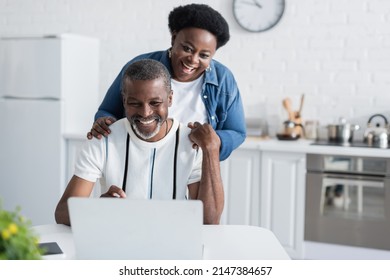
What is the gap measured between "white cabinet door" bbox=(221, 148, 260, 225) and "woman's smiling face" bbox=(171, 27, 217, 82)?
5.11 ft

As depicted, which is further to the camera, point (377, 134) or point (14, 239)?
point (377, 134)

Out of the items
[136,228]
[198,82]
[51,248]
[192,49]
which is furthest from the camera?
[198,82]

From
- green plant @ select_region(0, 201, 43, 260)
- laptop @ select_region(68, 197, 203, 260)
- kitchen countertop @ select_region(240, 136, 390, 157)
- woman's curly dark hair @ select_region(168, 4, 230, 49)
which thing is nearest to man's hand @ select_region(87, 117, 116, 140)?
woman's curly dark hair @ select_region(168, 4, 230, 49)

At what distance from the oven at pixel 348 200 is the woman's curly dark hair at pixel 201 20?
156cm

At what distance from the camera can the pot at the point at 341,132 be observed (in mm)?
3650

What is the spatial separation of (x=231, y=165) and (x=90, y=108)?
3.74 ft

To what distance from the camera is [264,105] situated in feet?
13.1

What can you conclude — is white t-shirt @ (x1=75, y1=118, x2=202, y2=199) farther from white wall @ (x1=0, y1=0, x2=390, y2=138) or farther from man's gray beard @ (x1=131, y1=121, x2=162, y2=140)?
white wall @ (x1=0, y1=0, x2=390, y2=138)

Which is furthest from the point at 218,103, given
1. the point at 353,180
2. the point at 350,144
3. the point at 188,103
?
the point at 350,144

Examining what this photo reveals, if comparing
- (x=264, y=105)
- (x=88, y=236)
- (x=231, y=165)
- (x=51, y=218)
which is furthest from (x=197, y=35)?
(x=51, y=218)

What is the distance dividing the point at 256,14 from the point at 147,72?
7.40 ft

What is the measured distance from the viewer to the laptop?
4.03 feet

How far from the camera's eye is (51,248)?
1.49m

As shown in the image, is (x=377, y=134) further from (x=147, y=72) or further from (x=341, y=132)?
(x=147, y=72)
